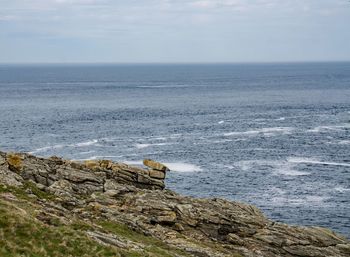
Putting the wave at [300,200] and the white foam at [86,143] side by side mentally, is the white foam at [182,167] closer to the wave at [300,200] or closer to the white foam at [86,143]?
the wave at [300,200]

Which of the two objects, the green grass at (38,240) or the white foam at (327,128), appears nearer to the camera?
the green grass at (38,240)

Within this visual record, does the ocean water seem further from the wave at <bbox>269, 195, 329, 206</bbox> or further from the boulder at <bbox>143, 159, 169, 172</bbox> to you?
the boulder at <bbox>143, 159, 169, 172</bbox>

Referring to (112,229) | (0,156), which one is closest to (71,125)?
(0,156)

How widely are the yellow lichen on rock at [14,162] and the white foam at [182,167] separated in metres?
53.4

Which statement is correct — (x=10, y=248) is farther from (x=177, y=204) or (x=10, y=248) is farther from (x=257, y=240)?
(x=257, y=240)

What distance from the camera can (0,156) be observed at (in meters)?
41.7

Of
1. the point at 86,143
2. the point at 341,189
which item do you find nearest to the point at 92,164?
the point at 341,189

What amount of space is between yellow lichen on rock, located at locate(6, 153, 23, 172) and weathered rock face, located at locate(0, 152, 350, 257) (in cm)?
8

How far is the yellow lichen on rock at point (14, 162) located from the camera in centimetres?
4053

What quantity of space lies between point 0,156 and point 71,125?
102726mm

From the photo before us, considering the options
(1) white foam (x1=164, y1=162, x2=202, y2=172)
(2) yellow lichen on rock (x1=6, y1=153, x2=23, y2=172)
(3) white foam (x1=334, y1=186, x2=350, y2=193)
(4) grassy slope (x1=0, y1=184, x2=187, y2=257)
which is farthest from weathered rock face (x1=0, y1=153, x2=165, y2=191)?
(1) white foam (x1=164, y1=162, x2=202, y2=172)

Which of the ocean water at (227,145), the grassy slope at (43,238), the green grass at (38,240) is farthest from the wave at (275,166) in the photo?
Answer: the green grass at (38,240)

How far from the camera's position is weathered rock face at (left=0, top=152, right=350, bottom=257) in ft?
121

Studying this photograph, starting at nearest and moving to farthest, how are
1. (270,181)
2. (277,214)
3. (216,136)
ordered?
(277,214)
(270,181)
(216,136)
